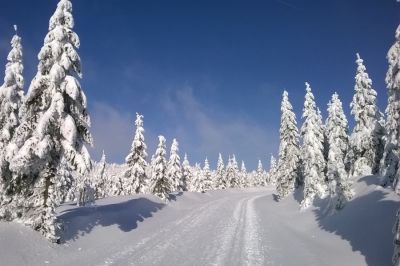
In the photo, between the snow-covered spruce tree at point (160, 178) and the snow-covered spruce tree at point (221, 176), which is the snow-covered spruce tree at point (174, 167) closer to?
the snow-covered spruce tree at point (160, 178)

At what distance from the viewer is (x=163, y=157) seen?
52156 millimetres

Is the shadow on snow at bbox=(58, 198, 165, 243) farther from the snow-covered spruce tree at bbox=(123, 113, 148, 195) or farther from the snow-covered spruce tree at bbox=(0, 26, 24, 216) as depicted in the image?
the snow-covered spruce tree at bbox=(123, 113, 148, 195)

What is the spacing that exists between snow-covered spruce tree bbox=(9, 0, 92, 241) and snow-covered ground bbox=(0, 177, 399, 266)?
7.45 ft

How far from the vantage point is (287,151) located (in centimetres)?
5425

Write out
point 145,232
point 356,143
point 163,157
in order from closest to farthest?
point 145,232
point 356,143
point 163,157

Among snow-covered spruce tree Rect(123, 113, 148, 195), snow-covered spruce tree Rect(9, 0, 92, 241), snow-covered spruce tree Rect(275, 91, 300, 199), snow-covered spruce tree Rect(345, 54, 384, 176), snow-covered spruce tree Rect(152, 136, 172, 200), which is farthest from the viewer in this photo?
snow-covered spruce tree Rect(123, 113, 148, 195)

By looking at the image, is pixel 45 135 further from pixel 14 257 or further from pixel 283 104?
pixel 283 104

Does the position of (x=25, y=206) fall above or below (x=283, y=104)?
below

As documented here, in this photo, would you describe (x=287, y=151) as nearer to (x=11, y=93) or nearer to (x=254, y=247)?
(x=254, y=247)

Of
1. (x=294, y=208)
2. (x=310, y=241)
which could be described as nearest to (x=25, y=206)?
(x=310, y=241)

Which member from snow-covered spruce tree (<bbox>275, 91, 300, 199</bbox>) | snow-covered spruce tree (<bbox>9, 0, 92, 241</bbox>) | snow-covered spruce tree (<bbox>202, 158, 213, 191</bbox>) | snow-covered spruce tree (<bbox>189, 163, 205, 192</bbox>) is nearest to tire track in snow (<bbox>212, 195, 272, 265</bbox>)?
snow-covered spruce tree (<bbox>9, 0, 92, 241</bbox>)

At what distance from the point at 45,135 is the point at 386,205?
17.1 meters

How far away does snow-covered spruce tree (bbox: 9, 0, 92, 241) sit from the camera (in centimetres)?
1752

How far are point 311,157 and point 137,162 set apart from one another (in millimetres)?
25822
